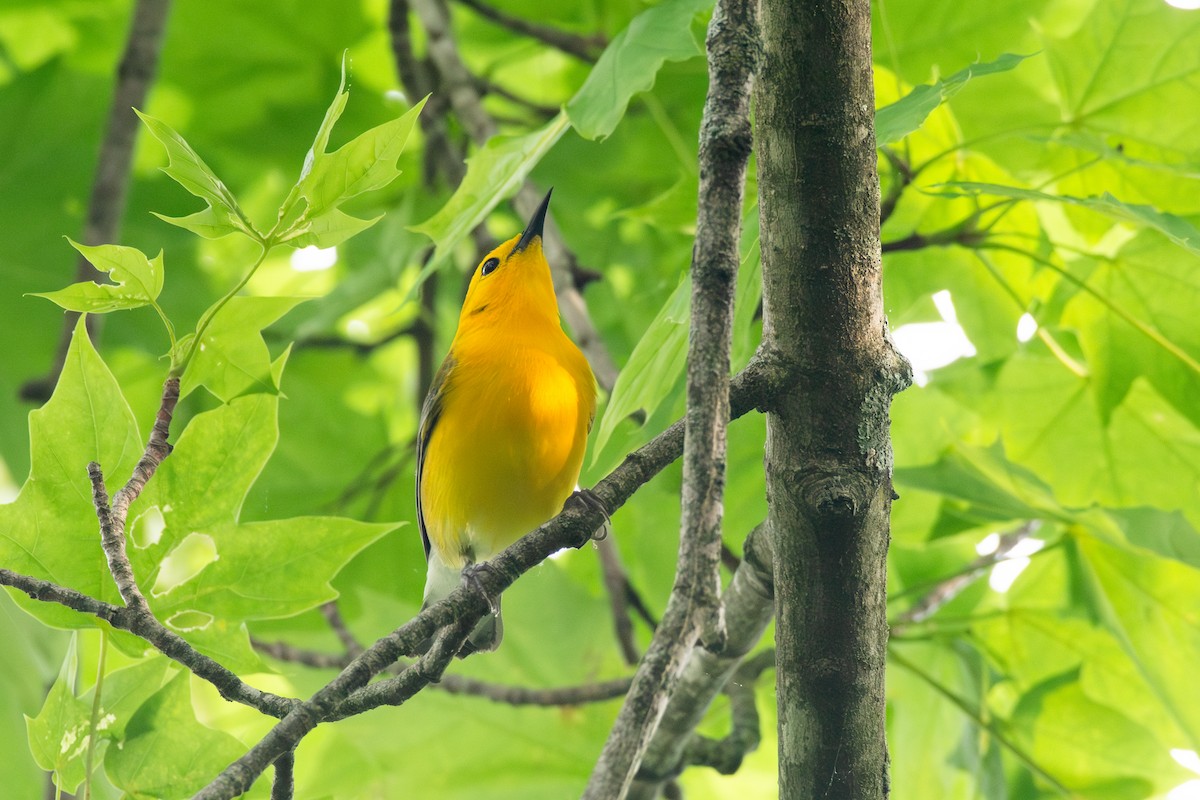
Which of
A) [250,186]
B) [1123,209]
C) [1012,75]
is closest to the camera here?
[1123,209]

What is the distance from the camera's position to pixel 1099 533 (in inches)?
93.8

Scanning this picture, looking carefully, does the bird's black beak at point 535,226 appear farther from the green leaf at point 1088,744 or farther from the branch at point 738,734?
the green leaf at point 1088,744

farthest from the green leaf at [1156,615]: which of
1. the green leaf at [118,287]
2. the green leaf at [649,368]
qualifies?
the green leaf at [118,287]

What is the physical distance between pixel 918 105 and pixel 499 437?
1702mm

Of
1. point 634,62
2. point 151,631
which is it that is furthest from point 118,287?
point 634,62

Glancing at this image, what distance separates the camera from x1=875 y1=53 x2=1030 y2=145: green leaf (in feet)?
5.51

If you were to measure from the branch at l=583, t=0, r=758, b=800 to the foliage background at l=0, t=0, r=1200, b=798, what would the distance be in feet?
1.78

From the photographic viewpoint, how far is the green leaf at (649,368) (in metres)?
1.75

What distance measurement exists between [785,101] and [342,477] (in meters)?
3.01

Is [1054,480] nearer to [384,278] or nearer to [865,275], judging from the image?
[865,275]

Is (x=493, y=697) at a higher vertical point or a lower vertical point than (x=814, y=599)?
higher

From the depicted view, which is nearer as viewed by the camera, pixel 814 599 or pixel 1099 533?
pixel 814 599

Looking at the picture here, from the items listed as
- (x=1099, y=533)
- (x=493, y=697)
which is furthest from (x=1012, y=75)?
(x=493, y=697)

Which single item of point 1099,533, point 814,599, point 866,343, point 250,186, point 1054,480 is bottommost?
point 814,599
